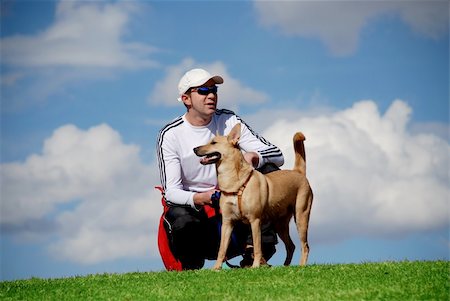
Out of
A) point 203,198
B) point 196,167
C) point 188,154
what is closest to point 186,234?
point 203,198

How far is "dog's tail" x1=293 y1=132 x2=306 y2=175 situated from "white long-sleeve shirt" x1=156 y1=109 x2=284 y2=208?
429 mm

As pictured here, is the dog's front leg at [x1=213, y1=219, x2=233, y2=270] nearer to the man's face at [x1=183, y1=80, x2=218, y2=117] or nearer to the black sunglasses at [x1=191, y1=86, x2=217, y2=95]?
the man's face at [x1=183, y1=80, x2=218, y2=117]

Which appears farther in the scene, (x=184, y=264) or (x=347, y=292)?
(x=184, y=264)

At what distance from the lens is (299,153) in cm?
973

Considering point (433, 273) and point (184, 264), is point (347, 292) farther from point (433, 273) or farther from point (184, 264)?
point (184, 264)

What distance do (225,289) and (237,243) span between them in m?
1.96

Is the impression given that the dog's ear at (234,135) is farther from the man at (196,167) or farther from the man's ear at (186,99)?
the man's ear at (186,99)

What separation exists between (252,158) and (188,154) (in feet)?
A: 2.93

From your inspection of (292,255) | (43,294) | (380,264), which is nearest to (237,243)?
(292,255)

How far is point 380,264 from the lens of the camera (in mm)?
9484

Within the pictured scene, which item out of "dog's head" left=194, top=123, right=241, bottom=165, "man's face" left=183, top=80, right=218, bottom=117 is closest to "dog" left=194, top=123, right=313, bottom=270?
"dog's head" left=194, top=123, right=241, bottom=165

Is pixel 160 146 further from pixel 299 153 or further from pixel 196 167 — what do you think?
pixel 299 153

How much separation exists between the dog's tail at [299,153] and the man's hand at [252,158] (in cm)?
50

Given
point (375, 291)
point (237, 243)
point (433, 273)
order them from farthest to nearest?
point (237, 243) < point (433, 273) < point (375, 291)
